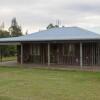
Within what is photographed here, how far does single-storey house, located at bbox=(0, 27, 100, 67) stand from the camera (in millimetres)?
25395

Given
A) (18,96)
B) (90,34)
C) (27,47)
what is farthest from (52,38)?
(18,96)

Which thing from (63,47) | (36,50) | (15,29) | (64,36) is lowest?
(36,50)

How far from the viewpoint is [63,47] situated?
28.5 meters

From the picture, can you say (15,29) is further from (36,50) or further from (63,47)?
(63,47)

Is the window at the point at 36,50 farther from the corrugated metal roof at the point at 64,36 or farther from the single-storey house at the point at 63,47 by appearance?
the corrugated metal roof at the point at 64,36

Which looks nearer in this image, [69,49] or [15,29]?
[69,49]

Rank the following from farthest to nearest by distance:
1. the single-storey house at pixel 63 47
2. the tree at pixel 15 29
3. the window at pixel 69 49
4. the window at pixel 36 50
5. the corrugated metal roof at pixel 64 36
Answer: the tree at pixel 15 29 → the window at pixel 36 50 → the window at pixel 69 49 → the single-storey house at pixel 63 47 → the corrugated metal roof at pixel 64 36

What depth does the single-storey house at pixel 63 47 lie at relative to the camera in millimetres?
25395

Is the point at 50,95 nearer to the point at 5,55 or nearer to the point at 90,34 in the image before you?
the point at 90,34

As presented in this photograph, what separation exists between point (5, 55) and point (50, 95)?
35366 millimetres

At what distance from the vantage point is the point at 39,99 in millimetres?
11055

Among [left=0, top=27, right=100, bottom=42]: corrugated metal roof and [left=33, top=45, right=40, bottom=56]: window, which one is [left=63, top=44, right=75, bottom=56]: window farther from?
[left=33, top=45, right=40, bottom=56]: window

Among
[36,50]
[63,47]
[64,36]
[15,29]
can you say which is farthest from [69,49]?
[15,29]

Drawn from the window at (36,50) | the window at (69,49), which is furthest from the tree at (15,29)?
the window at (69,49)
